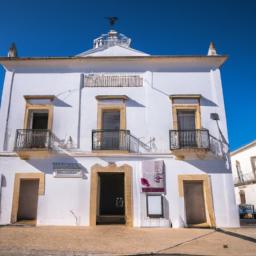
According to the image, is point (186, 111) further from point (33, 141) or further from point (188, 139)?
point (33, 141)

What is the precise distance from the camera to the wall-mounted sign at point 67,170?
33.4 ft

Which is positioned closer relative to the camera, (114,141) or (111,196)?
(114,141)

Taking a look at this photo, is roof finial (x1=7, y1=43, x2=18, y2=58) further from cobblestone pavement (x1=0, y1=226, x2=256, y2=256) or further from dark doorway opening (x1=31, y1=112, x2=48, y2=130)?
cobblestone pavement (x1=0, y1=226, x2=256, y2=256)

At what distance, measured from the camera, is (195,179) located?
10.1m

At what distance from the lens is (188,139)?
1047 centimetres

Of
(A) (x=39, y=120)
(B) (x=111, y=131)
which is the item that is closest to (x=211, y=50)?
(B) (x=111, y=131)

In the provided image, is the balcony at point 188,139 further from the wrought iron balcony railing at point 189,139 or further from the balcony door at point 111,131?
the balcony door at point 111,131

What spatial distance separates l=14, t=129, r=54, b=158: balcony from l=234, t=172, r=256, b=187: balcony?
17.1m

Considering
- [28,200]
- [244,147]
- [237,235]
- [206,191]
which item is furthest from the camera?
[244,147]

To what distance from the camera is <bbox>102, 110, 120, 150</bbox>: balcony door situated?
10.5m

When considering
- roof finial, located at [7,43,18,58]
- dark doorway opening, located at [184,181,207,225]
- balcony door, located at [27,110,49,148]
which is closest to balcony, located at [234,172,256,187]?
dark doorway opening, located at [184,181,207,225]

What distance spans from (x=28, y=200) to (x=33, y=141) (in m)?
2.37

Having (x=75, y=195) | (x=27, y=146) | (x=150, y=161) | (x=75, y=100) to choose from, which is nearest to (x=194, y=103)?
(x=150, y=161)

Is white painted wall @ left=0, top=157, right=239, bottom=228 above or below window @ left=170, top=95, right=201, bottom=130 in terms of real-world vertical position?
below
